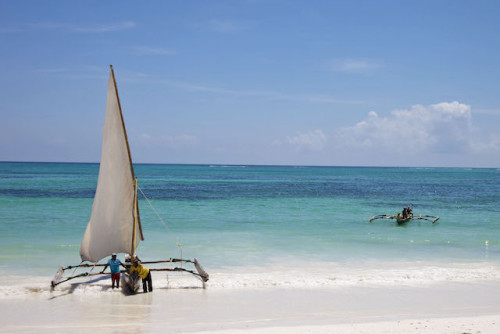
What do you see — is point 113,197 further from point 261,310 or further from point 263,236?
point 263,236

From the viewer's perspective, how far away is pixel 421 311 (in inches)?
509

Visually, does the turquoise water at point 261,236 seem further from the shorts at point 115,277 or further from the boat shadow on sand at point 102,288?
the shorts at point 115,277

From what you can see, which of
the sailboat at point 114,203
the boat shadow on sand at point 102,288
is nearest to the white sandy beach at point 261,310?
the boat shadow on sand at point 102,288

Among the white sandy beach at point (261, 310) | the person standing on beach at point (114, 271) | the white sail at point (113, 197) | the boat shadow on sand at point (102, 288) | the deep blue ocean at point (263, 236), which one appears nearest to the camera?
the white sandy beach at point (261, 310)

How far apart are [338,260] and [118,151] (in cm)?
1128

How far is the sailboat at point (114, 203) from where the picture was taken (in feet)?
47.7

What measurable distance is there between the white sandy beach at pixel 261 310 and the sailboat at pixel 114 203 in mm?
1032

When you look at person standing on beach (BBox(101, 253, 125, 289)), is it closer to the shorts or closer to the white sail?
the shorts

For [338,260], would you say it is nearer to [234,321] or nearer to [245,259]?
[245,259]

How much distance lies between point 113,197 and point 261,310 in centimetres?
613

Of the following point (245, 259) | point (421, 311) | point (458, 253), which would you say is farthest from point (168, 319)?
point (458, 253)

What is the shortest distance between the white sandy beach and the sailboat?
40.6 inches

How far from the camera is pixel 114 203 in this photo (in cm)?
1506

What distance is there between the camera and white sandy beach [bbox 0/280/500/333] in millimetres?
11250
